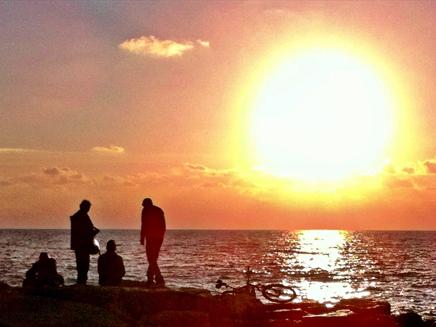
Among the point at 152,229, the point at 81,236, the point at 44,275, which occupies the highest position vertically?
the point at 152,229

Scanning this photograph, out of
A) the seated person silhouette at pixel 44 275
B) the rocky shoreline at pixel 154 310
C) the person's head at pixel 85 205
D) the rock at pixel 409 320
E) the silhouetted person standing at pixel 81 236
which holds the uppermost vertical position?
the person's head at pixel 85 205

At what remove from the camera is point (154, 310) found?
1636 centimetres

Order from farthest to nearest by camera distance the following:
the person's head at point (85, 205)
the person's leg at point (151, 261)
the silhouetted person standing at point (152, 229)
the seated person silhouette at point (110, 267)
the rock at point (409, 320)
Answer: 1. the rock at point (409, 320)
2. the person's leg at point (151, 261)
3. the silhouetted person standing at point (152, 229)
4. the seated person silhouette at point (110, 267)
5. the person's head at point (85, 205)

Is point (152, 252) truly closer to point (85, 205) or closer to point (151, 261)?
point (151, 261)

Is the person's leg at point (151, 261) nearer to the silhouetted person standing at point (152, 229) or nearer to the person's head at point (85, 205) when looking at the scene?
the silhouetted person standing at point (152, 229)

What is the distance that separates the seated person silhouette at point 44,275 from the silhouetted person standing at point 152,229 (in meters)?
2.76

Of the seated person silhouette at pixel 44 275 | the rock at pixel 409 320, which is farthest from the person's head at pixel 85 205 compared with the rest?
the rock at pixel 409 320

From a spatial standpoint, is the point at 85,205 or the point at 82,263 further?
the point at 82,263

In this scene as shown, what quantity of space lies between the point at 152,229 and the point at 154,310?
368 centimetres

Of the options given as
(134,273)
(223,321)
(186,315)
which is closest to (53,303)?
(186,315)

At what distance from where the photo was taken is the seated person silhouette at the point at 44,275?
18.6m

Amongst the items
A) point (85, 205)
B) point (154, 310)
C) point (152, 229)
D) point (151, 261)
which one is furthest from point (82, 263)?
point (154, 310)

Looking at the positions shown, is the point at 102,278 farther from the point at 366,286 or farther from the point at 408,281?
the point at 408,281

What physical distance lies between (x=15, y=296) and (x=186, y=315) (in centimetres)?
427
